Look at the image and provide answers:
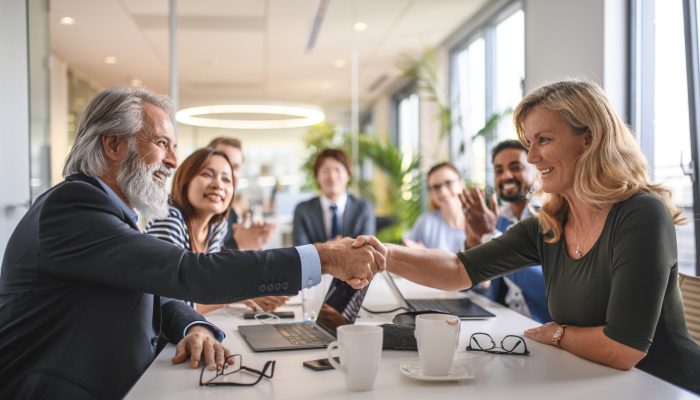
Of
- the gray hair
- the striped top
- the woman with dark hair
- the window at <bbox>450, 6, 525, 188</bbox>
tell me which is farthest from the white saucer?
the window at <bbox>450, 6, 525, 188</bbox>

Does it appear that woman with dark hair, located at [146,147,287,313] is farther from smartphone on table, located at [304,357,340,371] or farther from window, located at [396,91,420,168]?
window, located at [396,91,420,168]

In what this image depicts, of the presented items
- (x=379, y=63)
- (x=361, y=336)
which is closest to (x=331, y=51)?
(x=379, y=63)

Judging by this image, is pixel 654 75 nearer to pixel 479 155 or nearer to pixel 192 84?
pixel 479 155

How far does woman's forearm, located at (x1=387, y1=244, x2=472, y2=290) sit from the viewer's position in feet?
6.08

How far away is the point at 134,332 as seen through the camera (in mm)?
1415

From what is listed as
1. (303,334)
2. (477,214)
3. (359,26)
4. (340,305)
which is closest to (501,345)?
(340,305)

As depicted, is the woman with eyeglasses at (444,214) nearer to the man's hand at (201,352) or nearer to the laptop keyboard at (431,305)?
the laptop keyboard at (431,305)

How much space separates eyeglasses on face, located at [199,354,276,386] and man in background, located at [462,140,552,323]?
1.01m

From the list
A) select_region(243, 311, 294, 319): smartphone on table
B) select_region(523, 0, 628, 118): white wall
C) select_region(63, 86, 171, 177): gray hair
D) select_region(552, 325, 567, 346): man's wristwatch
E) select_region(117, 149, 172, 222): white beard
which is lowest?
select_region(243, 311, 294, 319): smartphone on table

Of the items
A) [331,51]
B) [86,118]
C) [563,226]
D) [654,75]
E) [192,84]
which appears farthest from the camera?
[192,84]

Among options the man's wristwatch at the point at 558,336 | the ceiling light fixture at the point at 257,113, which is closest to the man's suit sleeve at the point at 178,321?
the man's wristwatch at the point at 558,336

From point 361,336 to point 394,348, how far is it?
36 cm

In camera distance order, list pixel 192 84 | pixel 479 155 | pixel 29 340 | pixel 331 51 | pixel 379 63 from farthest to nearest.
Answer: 1. pixel 192 84
2. pixel 379 63
3. pixel 331 51
4. pixel 479 155
5. pixel 29 340

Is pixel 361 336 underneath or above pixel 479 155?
underneath
